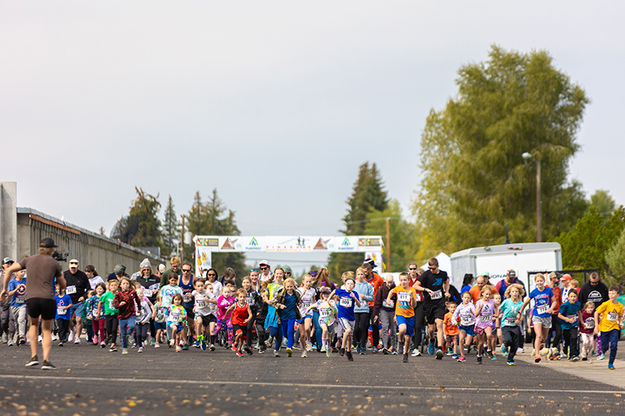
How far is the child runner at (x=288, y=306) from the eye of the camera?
2050 cm

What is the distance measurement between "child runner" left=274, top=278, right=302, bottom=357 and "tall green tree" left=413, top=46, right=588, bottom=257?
41492mm

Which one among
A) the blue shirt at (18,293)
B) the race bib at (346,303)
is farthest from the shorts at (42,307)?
the blue shirt at (18,293)

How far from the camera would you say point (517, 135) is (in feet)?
203

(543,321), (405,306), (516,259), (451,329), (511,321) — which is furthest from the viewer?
(516,259)

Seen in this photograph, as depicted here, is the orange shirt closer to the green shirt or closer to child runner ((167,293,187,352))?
child runner ((167,293,187,352))

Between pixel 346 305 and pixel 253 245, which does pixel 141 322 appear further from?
pixel 253 245

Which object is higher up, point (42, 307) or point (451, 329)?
point (42, 307)

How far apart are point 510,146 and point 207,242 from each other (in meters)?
19.5

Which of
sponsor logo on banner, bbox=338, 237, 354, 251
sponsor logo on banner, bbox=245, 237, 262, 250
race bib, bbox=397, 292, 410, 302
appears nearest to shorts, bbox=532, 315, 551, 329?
race bib, bbox=397, 292, 410, 302

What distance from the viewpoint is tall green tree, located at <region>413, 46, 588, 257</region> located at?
61.7m

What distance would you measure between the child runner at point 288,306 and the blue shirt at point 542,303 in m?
4.41

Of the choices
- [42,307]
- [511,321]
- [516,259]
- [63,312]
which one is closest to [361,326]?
[511,321]

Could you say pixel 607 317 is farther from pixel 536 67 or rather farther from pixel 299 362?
pixel 536 67

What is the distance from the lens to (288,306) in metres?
20.6
